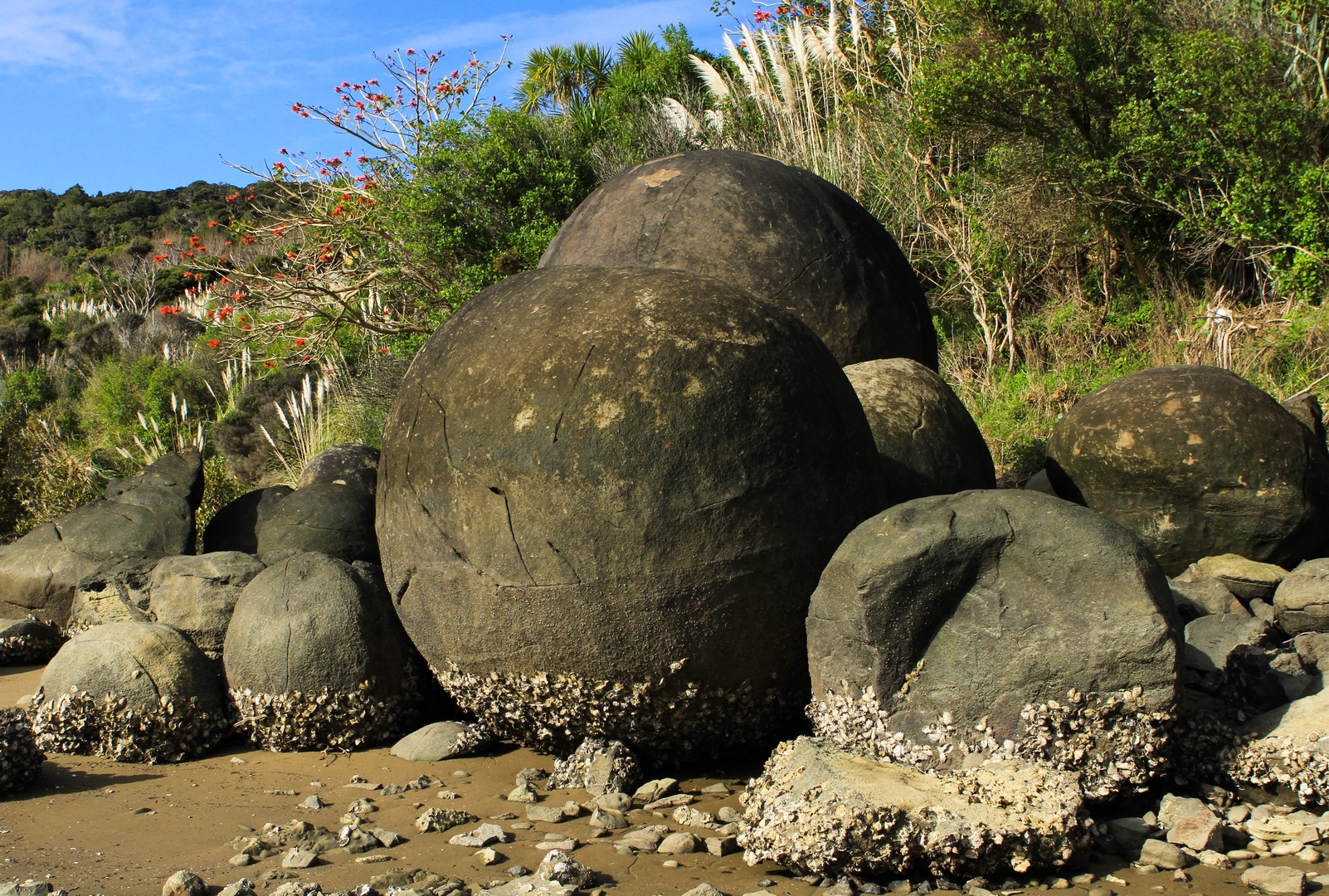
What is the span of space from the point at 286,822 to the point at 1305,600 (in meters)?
4.84

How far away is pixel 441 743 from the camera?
404 centimetres

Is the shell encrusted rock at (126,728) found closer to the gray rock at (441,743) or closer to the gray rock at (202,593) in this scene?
the gray rock at (202,593)

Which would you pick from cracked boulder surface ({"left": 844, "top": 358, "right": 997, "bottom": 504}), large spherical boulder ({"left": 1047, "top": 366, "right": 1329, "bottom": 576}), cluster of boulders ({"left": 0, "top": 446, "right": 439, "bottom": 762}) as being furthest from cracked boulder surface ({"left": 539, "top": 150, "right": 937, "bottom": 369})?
cluster of boulders ({"left": 0, "top": 446, "right": 439, "bottom": 762})

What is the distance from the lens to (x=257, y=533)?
17.6ft

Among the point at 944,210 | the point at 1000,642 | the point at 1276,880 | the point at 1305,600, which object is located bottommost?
the point at 1276,880

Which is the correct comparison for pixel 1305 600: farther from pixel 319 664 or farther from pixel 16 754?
pixel 16 754

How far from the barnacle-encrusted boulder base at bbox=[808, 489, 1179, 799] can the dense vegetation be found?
628cm

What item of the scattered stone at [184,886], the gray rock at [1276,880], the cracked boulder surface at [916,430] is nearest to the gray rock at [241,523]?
the scattered stone at [184,886]

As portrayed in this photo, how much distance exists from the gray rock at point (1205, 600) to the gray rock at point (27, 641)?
6639mm

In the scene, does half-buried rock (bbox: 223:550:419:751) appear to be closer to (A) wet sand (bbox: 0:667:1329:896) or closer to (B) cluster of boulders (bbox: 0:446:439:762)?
(B) cluster of boulders (bbox: 0:446:439:762)

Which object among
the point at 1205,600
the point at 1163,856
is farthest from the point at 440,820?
the point at 1205,600

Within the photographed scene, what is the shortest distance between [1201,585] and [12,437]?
11.2 meters

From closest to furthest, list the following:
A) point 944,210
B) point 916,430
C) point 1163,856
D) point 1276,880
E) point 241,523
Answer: point 1276,880, point 1163,856, point 916,430, point 241,523, point 944,210

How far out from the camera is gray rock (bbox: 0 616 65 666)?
19.4 feet
